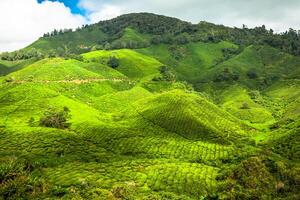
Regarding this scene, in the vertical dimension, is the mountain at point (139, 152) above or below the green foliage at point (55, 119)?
below

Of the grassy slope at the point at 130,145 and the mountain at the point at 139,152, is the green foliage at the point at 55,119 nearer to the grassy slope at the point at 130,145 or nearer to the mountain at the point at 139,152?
the mountain at the point at 139,152

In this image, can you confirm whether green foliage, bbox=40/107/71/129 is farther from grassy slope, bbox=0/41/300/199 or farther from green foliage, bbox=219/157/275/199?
green foliage, bbox=219/157/275/199

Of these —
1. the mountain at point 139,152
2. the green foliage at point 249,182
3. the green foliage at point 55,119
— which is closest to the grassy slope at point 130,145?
the mountain at point 139,152

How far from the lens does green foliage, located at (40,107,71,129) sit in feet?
513

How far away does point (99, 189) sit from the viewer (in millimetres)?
106688

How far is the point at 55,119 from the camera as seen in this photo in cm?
15775

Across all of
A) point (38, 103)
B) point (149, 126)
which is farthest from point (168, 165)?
point (38, 103)

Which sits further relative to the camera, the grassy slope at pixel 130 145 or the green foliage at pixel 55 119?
the green foliage at pixel 55 119

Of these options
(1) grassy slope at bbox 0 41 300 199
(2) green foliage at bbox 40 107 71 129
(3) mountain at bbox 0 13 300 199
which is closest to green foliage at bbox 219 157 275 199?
(3) mountain at bbox 0 13 300 199

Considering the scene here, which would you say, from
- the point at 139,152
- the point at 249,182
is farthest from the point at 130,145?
the point at 249,182

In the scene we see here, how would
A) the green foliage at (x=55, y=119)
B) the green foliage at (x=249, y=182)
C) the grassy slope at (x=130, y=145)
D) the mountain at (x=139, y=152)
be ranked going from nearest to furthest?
the green foliage at (x=249, y=182)
the mountain at (x=139, y=152)
the grassy slope at (x=130, y=145)
the green foliage at (x=55, y=119)

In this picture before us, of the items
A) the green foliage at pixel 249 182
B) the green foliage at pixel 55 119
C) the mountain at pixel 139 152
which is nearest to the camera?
the green foliage at pixel 249 182

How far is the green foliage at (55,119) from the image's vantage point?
6151 inches

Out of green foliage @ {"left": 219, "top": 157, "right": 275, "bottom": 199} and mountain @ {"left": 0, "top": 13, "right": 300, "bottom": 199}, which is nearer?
green foliage @ {"left": 219, "top": 157, "right": 275, "bottom": 199}
